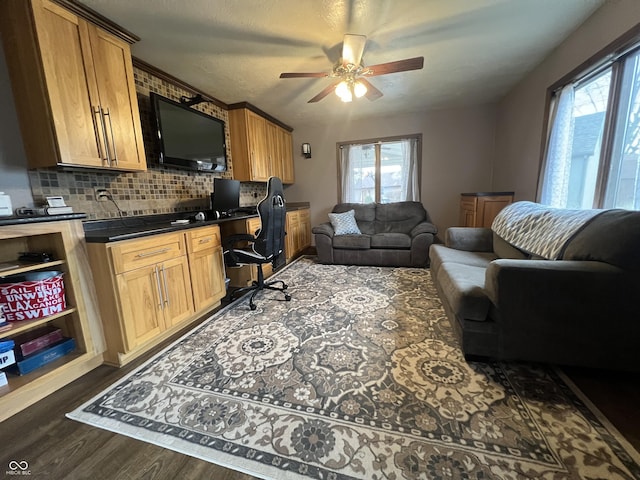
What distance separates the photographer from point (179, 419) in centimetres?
124

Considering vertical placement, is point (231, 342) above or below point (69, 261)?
below

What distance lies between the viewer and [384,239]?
3646mm

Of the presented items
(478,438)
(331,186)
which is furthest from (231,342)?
(331,186)

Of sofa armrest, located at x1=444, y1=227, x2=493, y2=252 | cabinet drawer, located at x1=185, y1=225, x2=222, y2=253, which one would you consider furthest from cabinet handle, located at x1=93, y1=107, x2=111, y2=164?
sofa armrest, located at x1=444, y1=227, x2=493, y2=252

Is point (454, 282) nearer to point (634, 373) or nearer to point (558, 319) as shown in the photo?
point (558, 319)

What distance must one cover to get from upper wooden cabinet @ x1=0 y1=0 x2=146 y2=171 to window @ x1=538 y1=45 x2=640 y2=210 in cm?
370

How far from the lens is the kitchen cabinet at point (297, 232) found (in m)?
4.07

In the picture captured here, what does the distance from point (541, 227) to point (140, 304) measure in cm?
302

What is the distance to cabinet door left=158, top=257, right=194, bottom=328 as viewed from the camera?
1.93m

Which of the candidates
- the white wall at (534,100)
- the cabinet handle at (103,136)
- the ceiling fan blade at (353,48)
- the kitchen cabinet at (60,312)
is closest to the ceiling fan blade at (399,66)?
the ceiling fan blade at (353,48)

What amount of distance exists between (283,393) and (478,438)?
940mm

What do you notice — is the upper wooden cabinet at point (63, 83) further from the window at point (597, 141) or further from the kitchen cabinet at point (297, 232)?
the window at point (597, 141)

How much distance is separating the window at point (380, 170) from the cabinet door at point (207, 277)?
2892 millimetres

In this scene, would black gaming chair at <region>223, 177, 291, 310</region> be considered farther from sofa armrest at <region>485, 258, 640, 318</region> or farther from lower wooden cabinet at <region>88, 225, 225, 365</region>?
sofa armrest at <region>485, 258, 640, 318</region>
